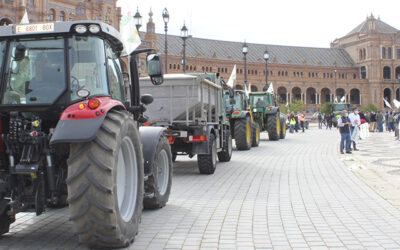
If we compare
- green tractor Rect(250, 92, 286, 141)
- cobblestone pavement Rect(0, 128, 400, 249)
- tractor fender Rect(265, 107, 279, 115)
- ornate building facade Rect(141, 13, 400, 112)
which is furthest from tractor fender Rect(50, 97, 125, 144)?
ornate building facade Rect(141, 13, 400, 112)

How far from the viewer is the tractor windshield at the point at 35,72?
4805 millimetres

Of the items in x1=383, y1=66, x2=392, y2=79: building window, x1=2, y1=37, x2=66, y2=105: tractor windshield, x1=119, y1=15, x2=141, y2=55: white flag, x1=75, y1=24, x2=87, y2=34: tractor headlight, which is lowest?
x1=2, y1=37, x2=66, y2=105: tractor windshield

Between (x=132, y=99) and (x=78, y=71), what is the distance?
1.60 meters

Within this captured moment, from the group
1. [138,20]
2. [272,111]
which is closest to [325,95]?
[272,111]

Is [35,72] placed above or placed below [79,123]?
above

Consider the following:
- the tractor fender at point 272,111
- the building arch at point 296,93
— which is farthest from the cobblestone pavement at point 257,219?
the building arch at point 296,93

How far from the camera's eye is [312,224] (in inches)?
240

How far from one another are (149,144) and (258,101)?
21497 mm

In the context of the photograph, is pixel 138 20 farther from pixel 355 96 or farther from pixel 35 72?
pixel 355 96

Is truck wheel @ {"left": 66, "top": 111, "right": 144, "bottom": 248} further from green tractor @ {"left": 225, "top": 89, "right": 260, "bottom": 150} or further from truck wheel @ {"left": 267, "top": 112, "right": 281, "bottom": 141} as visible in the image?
truck wheel @ {"left": 267, "top": 112, "right": 281, "bottom": 141}

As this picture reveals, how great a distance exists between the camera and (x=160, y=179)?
7.23 m

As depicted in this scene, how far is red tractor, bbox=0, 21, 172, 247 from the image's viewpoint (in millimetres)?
4215

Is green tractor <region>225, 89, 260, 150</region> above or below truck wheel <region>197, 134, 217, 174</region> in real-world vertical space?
above

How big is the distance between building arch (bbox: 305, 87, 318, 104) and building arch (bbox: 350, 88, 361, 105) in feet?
31.2
